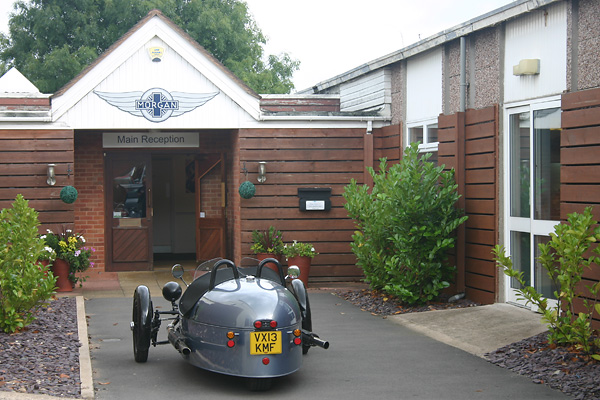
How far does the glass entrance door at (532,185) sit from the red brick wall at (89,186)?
8.20 meters

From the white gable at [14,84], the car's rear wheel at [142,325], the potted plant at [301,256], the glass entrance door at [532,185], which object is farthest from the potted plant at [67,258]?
the glass entrance door at [532,185]

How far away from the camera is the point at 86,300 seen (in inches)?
468

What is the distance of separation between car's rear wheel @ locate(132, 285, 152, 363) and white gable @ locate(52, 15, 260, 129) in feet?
20.6

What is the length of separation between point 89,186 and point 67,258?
9.89ft

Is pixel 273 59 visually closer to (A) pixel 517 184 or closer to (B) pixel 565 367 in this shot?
(A) pixel 517 184

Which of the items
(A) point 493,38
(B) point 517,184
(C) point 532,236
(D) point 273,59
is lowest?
(C) point 532,236

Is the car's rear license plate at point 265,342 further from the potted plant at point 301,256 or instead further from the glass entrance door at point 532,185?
the potted plant at point 301,256

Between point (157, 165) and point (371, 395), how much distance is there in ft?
46.3

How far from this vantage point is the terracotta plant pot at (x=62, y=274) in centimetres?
1240

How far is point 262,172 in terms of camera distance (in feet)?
44.3

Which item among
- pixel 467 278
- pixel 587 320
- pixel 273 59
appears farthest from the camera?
pixel 273 59

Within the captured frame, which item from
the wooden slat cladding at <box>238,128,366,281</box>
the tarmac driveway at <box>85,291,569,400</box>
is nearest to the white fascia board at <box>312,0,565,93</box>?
the wooden slat cladding at <box>238,128,366,281</box>

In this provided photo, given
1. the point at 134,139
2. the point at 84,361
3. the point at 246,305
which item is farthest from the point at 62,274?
the point at 246,305

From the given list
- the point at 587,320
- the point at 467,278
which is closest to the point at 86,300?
the point at 467,278
